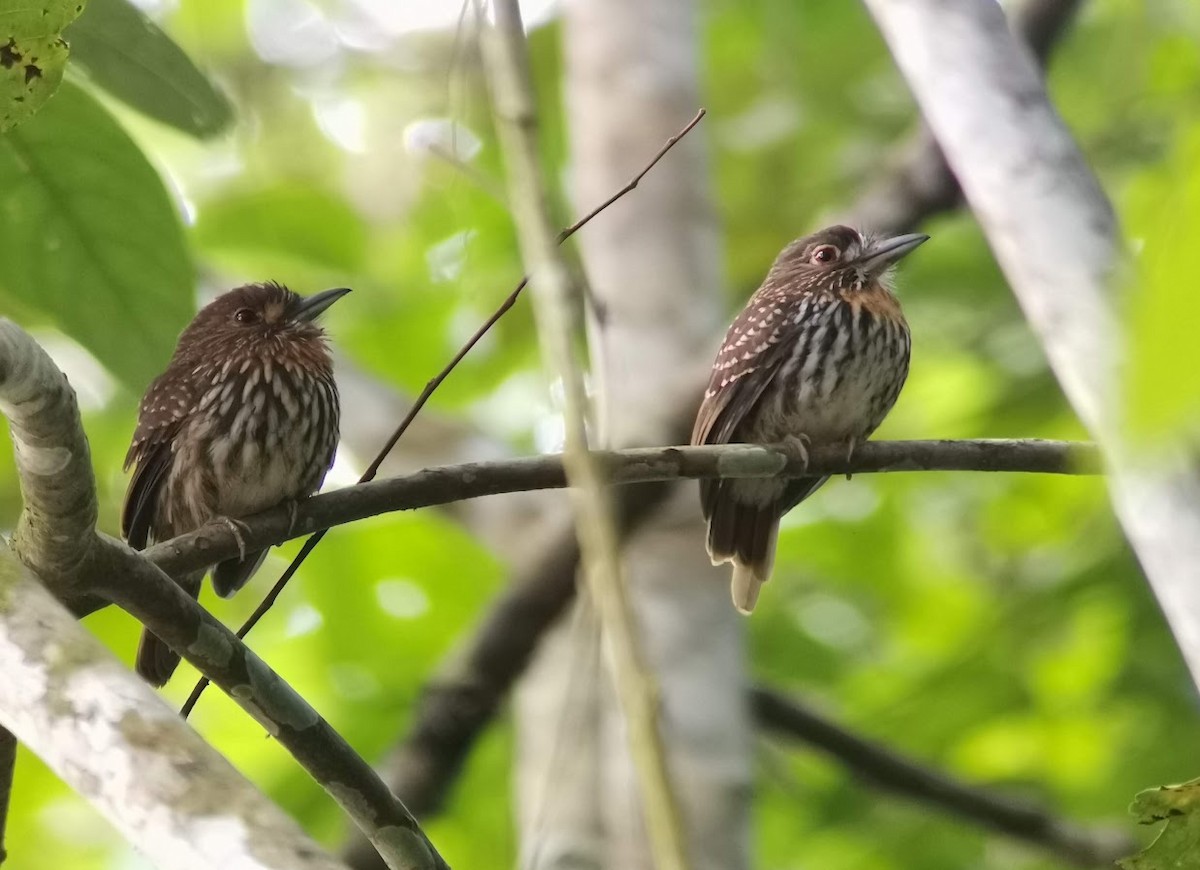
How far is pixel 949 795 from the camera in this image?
4.09 metres

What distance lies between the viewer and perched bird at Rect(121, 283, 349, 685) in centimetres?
326

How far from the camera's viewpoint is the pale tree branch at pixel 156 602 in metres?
1.63

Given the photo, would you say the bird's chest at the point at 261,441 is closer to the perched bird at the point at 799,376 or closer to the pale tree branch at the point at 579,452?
the perched bird at the point at 799,376

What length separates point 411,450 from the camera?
5.25 meters

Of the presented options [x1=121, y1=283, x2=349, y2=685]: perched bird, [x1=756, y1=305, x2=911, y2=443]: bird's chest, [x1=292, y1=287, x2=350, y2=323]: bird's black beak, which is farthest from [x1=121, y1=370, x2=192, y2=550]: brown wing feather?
[x1=756, y1=305, x2=911, y2=443]: bird's chest

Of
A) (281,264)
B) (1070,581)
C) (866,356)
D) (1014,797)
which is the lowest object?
(1014,797)

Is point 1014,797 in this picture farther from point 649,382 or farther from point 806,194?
point 806,194

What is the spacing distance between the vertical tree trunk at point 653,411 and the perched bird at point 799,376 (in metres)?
0.29

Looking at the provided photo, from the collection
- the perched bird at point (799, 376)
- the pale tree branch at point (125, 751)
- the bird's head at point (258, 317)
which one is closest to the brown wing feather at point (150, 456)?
the bird's head at point (258, 317)

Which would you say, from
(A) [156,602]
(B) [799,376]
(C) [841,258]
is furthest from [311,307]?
(A) [156,602]

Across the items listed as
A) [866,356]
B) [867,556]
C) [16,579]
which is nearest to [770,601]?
[867,556]

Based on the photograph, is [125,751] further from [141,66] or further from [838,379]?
[838,379]

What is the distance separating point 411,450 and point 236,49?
291 centimetres

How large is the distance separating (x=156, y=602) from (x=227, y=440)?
1.64m
